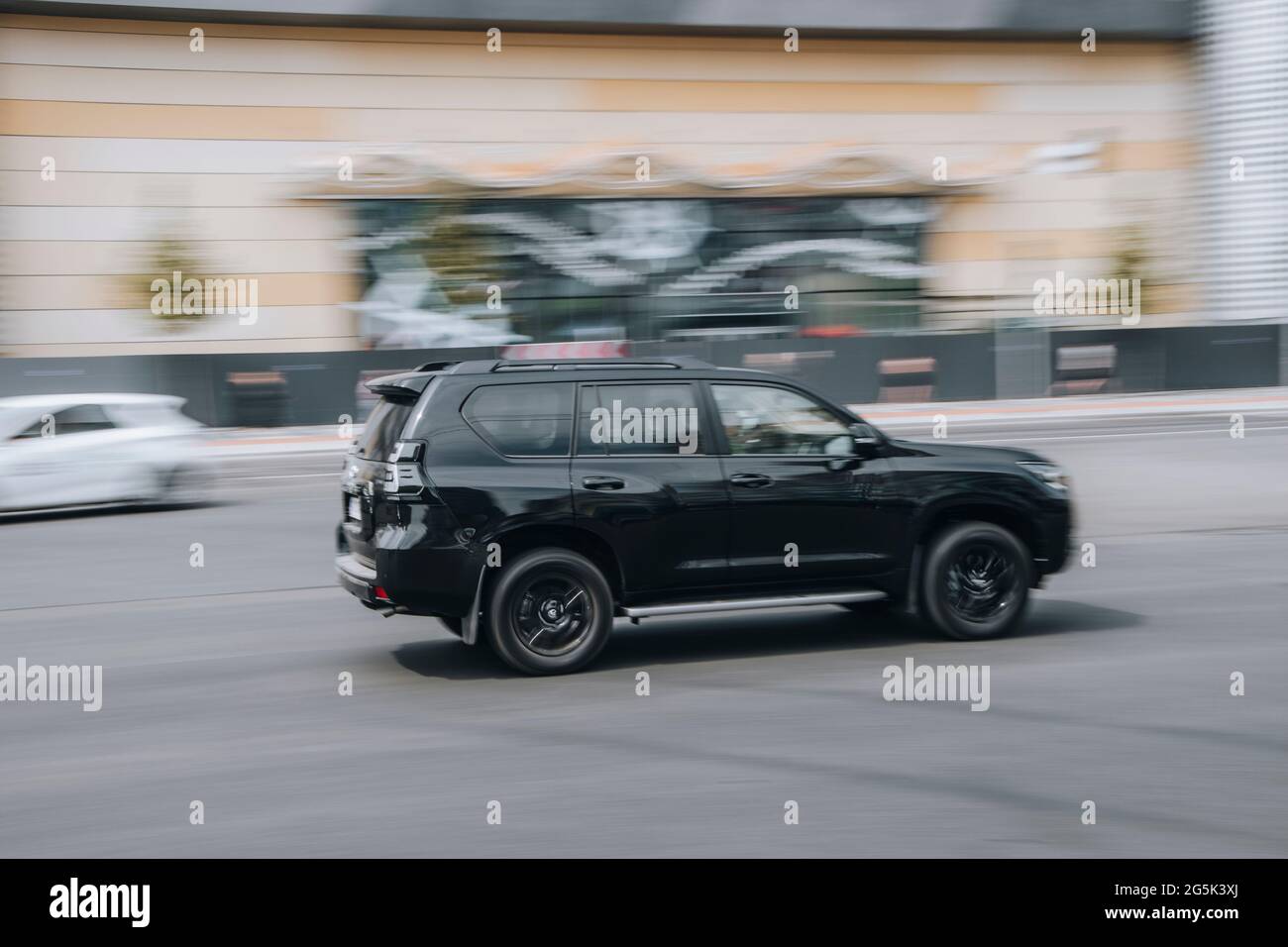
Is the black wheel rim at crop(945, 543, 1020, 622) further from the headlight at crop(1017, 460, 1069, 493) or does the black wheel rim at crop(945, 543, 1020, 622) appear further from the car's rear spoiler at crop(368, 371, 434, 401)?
the car's rear spoiler at crop(368, 371, 434, 401)

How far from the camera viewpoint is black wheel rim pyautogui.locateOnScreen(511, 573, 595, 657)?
7621 millimetres

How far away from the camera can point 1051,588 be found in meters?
10.2

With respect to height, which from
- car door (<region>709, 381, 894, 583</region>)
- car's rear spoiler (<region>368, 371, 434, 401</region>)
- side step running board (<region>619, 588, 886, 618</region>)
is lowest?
side step running board (<region>619, 588, 886, 618</region>)

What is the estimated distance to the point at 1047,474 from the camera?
27.7 ft

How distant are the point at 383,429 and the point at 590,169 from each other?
2743cm

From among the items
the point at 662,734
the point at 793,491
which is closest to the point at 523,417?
the point at 793,491

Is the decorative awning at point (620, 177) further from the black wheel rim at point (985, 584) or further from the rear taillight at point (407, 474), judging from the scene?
the black wheel rim at point (985, 584)

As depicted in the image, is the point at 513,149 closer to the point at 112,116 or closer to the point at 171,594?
the point at 112,116

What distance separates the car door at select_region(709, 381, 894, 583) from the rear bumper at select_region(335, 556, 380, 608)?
1.93m

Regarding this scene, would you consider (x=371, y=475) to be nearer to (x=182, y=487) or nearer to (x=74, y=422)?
(x=182, y=487)

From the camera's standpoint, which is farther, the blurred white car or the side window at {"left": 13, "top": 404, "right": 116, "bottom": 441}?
the side window at {"left": 13, "top": 404, "right": 116, "bottom": 441}

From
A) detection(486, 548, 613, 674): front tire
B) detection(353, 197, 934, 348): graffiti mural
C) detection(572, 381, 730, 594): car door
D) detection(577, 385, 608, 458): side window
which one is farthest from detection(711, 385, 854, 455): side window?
detection(353, 197, 934, 348): graffiti mural

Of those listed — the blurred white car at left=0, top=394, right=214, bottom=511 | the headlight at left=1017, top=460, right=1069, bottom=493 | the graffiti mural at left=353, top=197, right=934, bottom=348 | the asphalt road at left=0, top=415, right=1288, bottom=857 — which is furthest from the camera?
the graffiti mural at left=353, top=197, right=934, bottom=348
